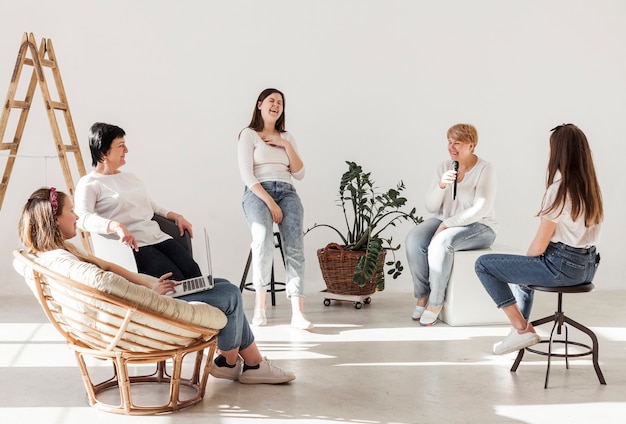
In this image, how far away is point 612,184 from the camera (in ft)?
23.0

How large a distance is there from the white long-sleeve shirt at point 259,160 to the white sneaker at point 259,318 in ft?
2.79

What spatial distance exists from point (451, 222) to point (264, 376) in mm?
2045

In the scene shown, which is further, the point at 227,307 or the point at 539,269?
the point at 539,269

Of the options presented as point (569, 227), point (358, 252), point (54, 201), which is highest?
point (54, 201)

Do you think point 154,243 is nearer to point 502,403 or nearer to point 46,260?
point 46,260

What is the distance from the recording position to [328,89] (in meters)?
6.66

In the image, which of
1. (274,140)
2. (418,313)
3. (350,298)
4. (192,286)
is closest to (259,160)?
(274,140)

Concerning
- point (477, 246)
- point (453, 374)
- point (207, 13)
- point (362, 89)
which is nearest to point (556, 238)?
point (453, 374)

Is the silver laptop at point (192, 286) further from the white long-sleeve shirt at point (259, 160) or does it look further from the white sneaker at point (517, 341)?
the white long-sleeve shirt at point (259, 160)

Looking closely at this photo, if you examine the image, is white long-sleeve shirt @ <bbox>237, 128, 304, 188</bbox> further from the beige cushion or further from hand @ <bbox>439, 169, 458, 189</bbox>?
the beige cushion

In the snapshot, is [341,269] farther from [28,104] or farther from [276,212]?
[28,104]

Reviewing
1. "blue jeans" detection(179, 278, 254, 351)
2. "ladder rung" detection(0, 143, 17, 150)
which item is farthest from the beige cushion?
"ladder rung" detection(0, 143, 17, 150)

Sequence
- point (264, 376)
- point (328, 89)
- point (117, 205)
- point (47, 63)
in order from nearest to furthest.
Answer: point (264, 376)
point (117, 205)
point (47, 63)
point (328, 89)

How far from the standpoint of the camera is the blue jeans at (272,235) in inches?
210
